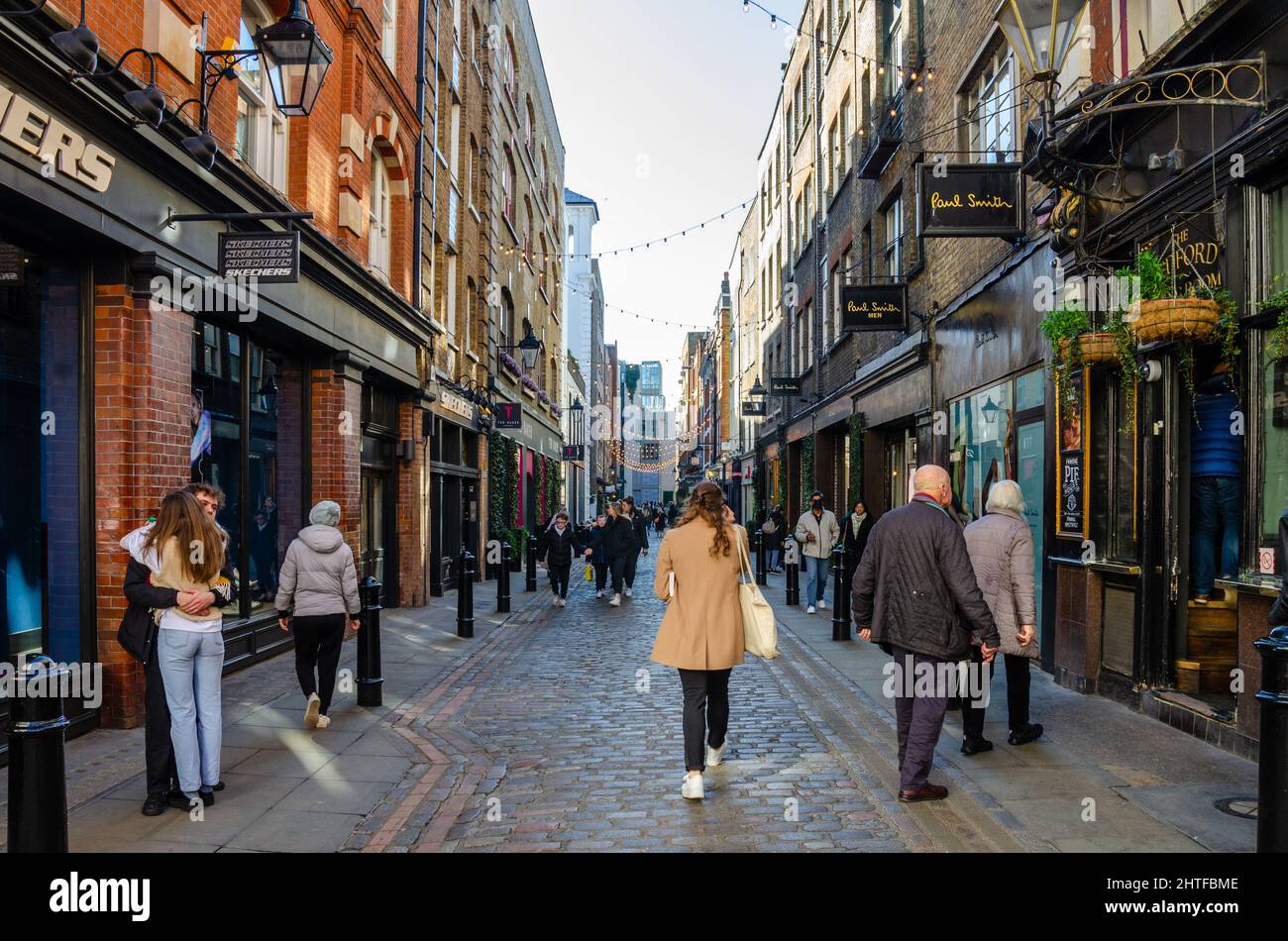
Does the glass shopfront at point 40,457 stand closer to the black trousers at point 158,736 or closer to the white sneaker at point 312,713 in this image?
the white sneaker at point 312,713

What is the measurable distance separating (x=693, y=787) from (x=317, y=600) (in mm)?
3258

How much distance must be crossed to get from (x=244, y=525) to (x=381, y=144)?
6.64 metres

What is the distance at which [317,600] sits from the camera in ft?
23.1

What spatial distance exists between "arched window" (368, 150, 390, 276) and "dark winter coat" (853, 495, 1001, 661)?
9.82 metres

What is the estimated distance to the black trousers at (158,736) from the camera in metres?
5.11

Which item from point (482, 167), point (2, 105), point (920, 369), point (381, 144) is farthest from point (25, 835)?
point (482, 167)

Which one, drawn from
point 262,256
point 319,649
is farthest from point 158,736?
point 262,256

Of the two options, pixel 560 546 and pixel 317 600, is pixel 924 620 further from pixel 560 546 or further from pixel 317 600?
pixel 560 546

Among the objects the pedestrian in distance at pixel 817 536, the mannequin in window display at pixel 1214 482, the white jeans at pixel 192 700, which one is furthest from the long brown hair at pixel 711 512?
the pedestrian in distance at pixel 817 536

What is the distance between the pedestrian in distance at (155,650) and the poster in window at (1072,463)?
7.01 meters

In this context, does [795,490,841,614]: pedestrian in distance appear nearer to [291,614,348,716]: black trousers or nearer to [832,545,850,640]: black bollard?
[832,545,850,640]: black bollard
